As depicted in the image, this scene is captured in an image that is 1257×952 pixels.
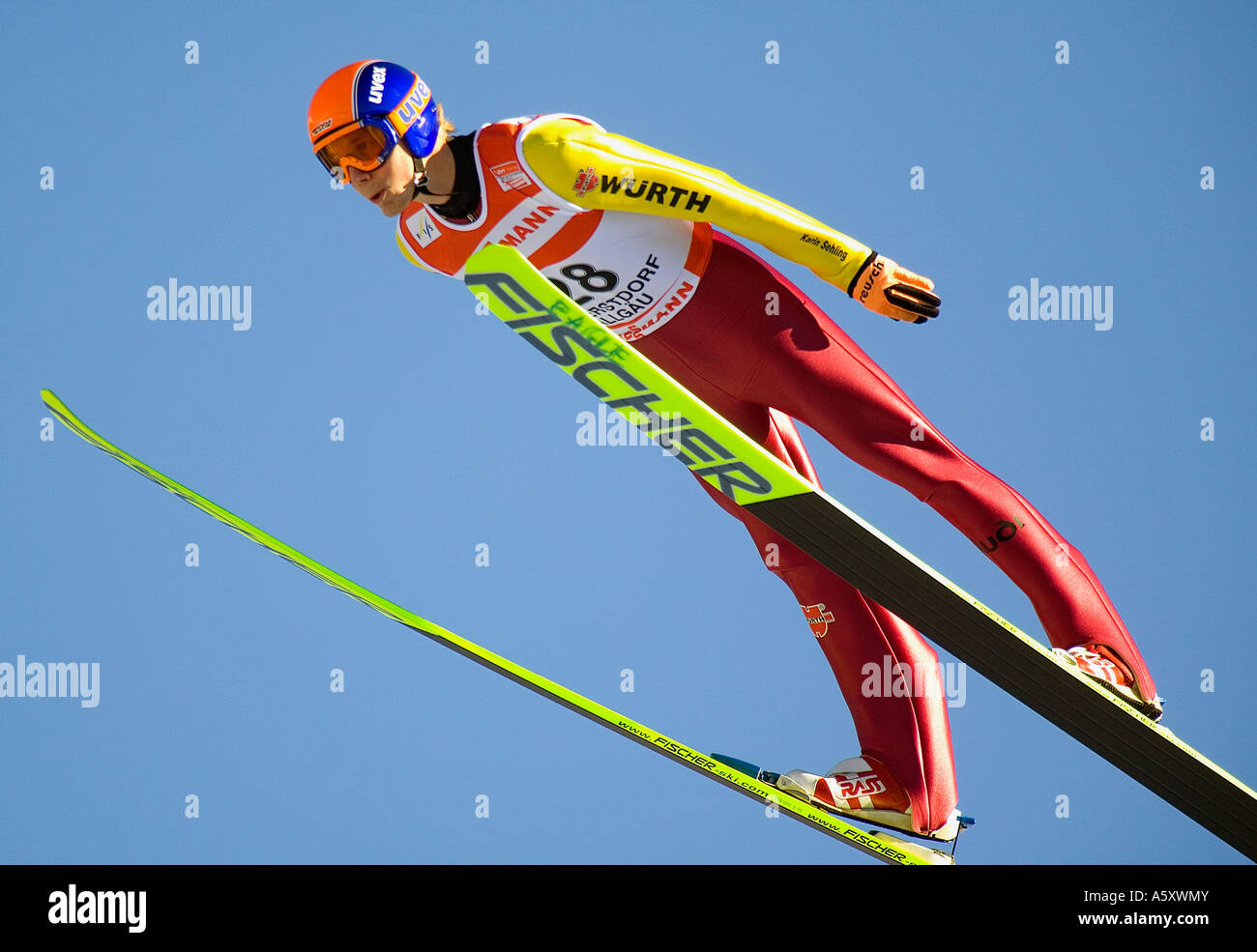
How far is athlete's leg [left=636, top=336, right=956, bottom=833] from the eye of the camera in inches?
112

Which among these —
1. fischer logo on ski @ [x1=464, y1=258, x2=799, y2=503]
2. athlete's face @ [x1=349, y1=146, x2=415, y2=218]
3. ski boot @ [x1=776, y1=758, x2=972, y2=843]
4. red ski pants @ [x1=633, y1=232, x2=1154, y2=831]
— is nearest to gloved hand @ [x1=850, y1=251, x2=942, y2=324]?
red ski pants @ [x1=633, y1=232, x2=1154, y2=831]

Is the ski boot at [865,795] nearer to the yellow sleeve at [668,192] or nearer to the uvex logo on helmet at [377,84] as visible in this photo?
the yellow sleeve at [668,192]

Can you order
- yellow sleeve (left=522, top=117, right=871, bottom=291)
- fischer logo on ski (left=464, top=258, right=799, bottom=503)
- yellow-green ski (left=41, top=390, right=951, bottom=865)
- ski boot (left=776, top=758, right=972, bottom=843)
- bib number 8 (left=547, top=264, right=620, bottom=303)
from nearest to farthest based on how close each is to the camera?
fischer logo on ski (left=464, top=258, right=799, bottom=503), yellow sleeve (left=522, top=117, right=871, bottom=291), bib number 8 (left=547, top=264, right=620, bottom=303), yellow-green ski (left=41, top=390, right=951, bottom=865), ski boot (left=776, top=758, right=972, bottom=843)

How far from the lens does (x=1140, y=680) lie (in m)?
2.56

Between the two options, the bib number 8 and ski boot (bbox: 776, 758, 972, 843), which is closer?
the bib number 8

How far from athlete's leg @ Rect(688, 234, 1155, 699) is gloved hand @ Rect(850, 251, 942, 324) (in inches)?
5.6

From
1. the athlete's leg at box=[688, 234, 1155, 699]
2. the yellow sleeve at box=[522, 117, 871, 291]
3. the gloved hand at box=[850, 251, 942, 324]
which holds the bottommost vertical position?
the athlete's leg at box=[688, 234, 1155, 699]

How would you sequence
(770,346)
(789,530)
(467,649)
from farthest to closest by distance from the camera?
(467,649), (770,346), (789,530)

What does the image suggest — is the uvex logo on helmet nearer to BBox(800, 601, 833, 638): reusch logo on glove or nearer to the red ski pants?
the red ski pants

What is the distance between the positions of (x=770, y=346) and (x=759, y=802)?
33.4 inches

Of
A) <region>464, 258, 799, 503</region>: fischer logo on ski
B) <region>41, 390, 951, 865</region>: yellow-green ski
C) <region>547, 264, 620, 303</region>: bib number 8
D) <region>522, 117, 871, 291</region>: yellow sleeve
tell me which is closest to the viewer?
<region>464, 258, 799, 503</region>: fischer logo on ski

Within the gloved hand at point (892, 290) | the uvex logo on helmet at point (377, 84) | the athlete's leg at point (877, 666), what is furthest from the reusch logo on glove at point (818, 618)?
the uvex logo on helmet at point (377, 84)
